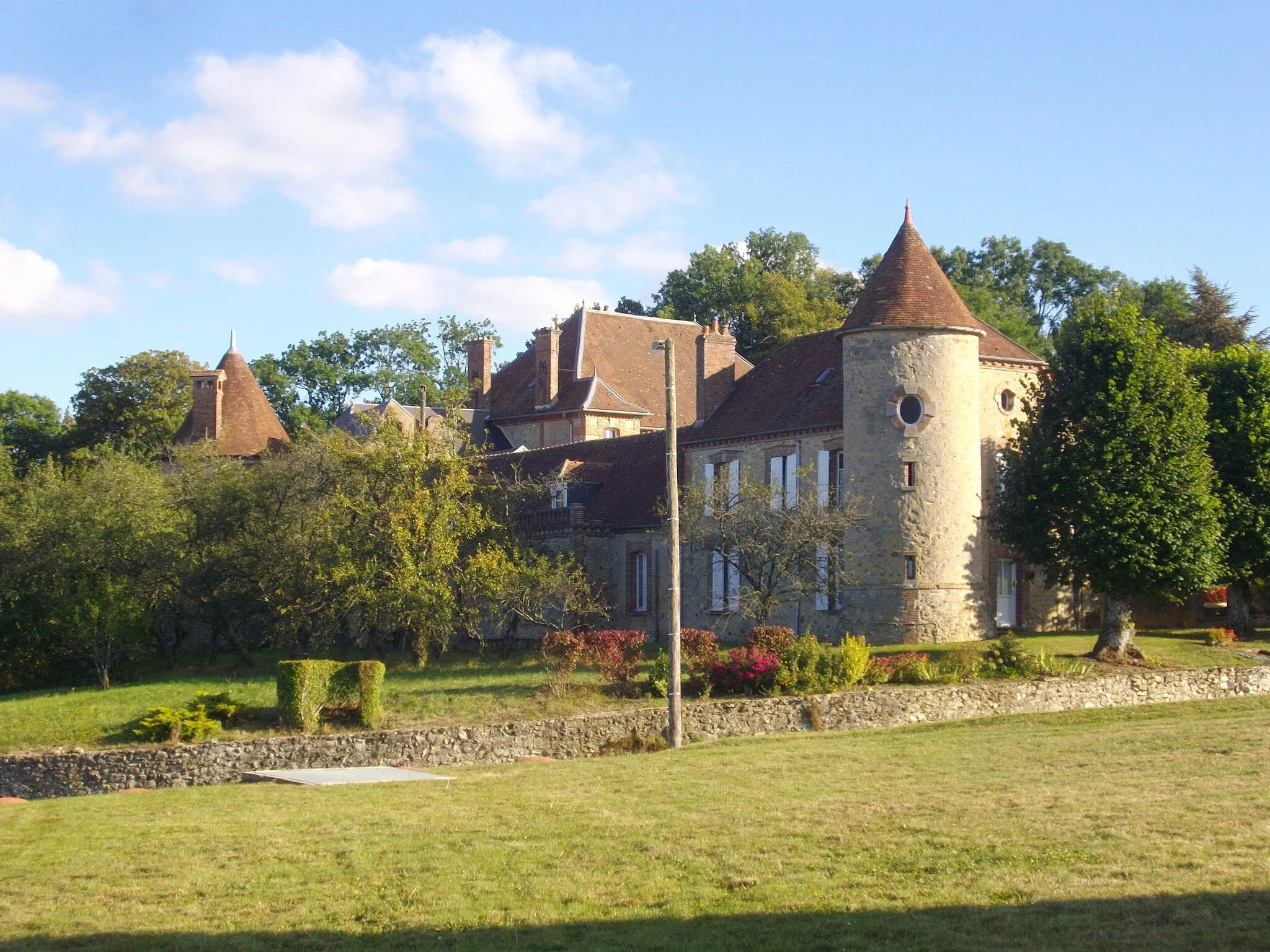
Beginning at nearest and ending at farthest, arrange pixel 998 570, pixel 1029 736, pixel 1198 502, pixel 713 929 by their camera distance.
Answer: pixel 713 929
pixel 1029 736
pixel 1198 502
pixel 998 570

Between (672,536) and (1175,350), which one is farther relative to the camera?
(1175,350)

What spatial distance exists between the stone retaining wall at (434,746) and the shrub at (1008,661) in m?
3.00

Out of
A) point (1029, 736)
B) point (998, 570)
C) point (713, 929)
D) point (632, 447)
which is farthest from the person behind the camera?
point (632, 447)

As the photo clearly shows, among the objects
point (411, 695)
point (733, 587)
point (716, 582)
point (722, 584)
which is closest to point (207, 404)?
point (716, 582)

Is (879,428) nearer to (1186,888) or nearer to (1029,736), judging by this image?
(1029,736)

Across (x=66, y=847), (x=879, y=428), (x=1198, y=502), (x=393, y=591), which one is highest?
(x=879, y=428)

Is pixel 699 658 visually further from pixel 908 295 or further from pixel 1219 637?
pixel 1219 637

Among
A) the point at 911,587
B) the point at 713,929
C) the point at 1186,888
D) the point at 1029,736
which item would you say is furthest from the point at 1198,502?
the point at 713,929

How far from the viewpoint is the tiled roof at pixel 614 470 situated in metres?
36.8

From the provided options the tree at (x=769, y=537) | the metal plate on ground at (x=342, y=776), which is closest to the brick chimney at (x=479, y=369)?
the tree at (x=769, y=537)

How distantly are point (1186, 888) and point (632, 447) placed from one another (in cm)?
3186

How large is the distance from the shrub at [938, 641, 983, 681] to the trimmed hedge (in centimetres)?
1088

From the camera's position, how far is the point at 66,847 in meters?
12.6

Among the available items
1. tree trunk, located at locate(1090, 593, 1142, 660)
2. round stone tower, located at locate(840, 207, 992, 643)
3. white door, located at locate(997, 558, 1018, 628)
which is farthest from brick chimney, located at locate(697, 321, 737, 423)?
tree trunk, located at locate(1090, 593, 1142, 660)
